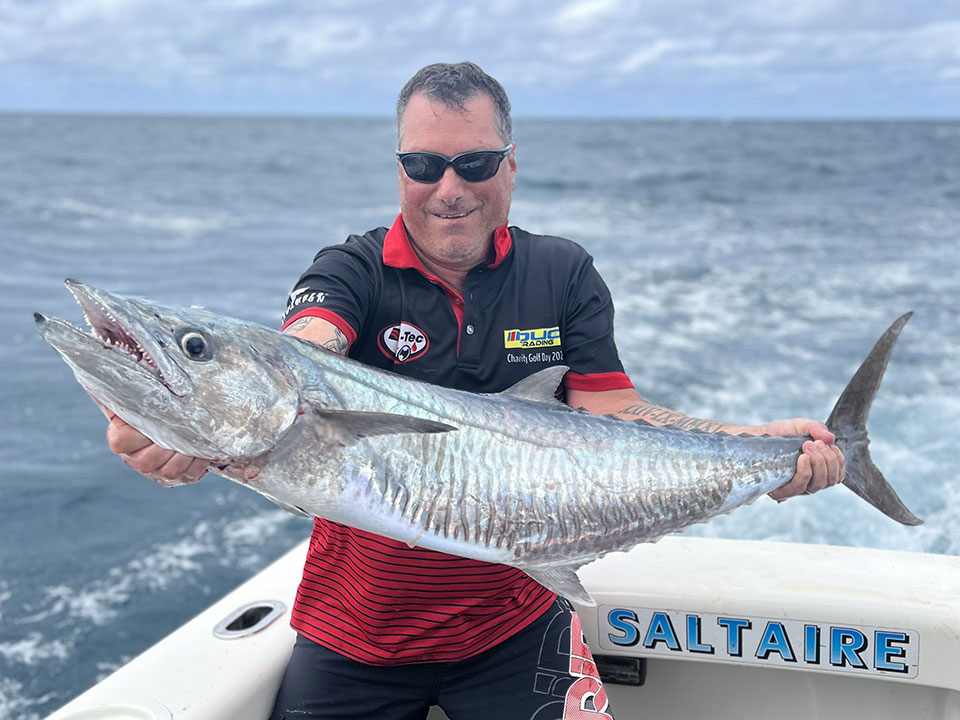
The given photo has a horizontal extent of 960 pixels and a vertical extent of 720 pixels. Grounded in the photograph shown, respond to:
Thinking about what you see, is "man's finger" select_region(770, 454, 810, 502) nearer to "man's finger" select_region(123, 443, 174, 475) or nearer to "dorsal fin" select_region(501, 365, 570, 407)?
"dorsal fin" select_region(501, 365, 570, 407)

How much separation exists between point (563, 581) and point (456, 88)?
1.36 m

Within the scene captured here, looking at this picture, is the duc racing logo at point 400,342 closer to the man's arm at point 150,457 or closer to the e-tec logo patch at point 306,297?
the e-tec logo patch at point 306,297

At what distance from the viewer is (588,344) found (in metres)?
2.60

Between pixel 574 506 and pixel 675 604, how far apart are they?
849 mm

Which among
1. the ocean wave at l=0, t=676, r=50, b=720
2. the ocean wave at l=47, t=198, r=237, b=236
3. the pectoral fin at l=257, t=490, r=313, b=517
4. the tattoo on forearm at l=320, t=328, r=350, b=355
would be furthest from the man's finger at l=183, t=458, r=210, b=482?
the ocean wave at l=47, t=198, r=237, b=236

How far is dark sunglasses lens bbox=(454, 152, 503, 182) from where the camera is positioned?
244cm

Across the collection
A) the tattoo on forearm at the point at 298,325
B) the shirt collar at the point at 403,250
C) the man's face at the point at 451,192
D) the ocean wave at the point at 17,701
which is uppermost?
the man's face at the point at 451,192

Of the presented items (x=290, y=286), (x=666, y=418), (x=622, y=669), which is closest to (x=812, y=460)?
(x=666, y=418)

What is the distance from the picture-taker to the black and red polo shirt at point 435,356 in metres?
2.35

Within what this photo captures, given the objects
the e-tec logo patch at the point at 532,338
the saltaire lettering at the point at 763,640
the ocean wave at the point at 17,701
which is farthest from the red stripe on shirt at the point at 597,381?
the ocean wave at the point at 17,701

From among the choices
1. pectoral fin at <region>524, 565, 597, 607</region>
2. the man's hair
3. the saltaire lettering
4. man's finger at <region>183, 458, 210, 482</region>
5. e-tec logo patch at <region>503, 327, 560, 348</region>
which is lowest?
the saltaire lettering

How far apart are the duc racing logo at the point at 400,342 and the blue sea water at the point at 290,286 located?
3.19m

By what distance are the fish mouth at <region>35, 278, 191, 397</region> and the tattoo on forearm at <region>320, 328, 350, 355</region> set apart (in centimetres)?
52

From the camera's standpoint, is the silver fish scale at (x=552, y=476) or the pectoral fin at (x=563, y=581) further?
the pectoral fin at (x=563, y=581)
